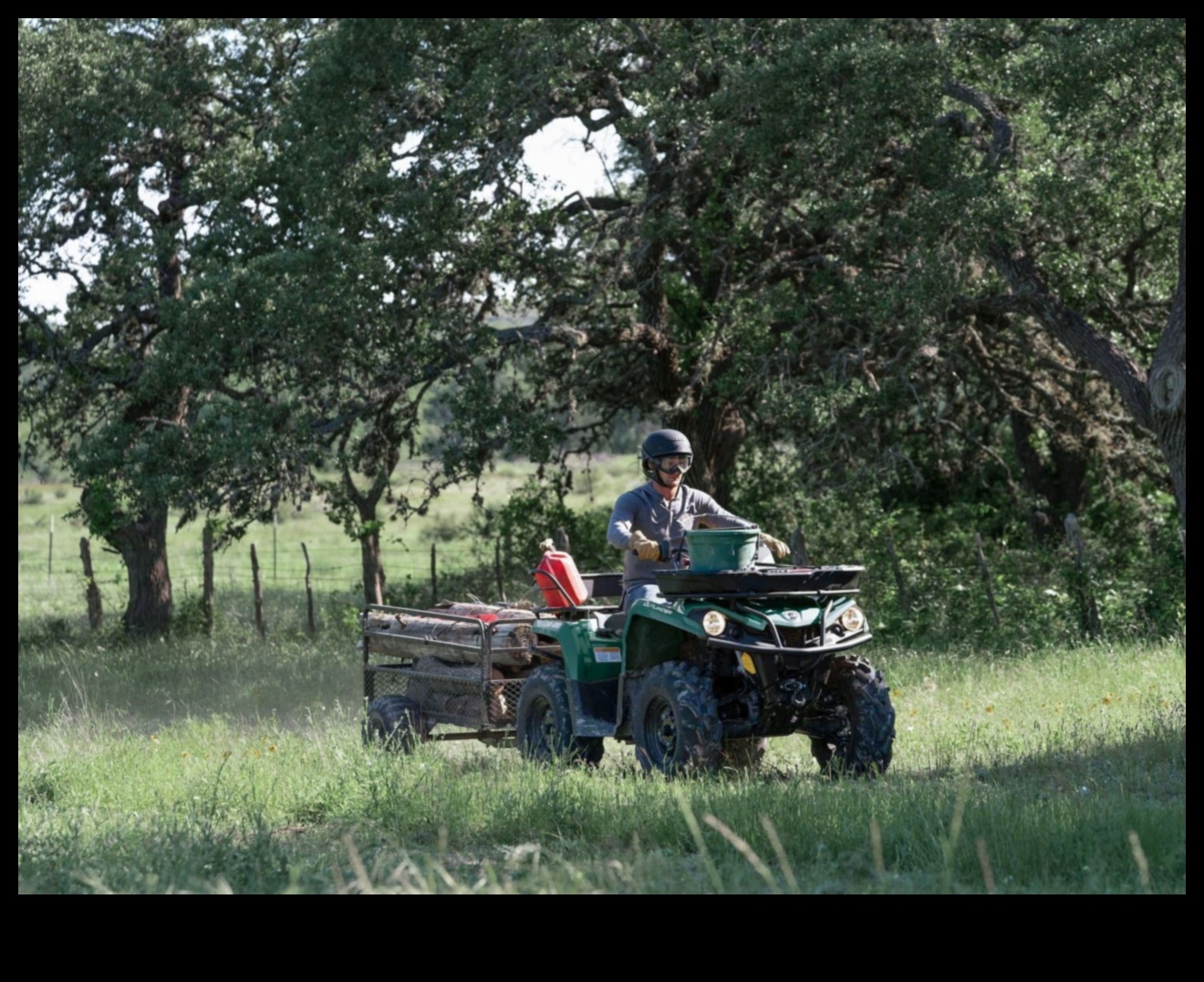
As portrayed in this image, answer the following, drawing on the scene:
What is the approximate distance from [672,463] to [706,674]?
1.24 meters

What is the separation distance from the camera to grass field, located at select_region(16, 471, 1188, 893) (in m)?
5.57

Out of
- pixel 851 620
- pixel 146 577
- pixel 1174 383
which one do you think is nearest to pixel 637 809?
pixel 851 620

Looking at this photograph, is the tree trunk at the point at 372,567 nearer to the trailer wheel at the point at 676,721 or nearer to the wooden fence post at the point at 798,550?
the wooden fence post at the point at 798,550

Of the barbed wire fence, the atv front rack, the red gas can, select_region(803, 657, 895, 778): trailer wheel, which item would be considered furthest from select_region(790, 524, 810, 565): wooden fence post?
the atv front rack

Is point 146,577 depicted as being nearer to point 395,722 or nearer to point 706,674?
point 395,722

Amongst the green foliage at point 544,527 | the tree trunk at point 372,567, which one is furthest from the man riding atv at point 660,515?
the green foliage at point 544,527

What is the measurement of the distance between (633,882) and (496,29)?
38.8ft

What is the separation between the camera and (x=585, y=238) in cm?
1680

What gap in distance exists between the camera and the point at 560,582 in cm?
927

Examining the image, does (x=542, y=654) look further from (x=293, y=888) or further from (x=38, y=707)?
(x=38, y=707)

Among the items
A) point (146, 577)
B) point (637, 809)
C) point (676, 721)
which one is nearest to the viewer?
point (637, 809)

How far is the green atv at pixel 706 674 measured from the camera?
766 cm

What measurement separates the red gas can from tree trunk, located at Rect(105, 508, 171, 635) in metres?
12.3

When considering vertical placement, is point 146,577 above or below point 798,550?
below
